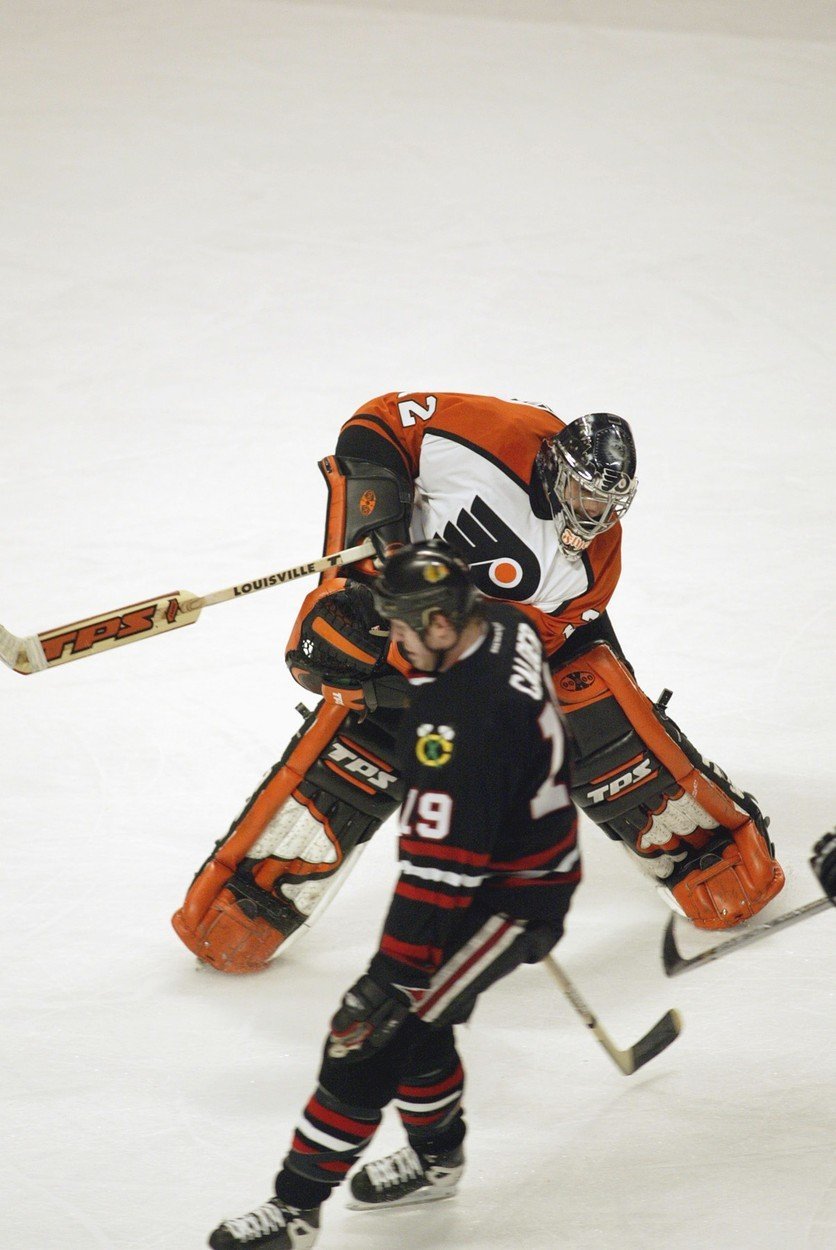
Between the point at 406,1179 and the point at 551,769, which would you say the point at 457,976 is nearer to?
the point at 551,769

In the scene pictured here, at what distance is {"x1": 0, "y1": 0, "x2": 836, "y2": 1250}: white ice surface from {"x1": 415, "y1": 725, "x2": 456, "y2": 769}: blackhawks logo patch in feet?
3.01

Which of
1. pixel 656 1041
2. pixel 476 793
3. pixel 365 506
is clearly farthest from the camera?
pixel 365 506

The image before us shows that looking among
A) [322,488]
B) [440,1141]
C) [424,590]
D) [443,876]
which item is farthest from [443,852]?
[322,488]

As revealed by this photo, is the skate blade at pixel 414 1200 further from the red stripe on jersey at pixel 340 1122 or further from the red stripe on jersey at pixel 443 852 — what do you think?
the red stripe on jersey at pixel 443 852

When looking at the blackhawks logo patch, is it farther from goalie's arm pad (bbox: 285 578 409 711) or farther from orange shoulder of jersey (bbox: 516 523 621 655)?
orange shoulder of jersey (bbox: 516 523 621 655)

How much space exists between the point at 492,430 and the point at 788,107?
513 centimetres

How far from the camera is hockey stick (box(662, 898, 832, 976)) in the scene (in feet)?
9.21

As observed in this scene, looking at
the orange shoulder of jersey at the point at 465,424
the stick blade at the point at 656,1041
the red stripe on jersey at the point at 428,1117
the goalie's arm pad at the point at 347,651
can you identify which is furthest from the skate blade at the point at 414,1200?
the orange shoulder of jersey at the point at 465,424

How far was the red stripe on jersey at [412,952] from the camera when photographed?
236cm

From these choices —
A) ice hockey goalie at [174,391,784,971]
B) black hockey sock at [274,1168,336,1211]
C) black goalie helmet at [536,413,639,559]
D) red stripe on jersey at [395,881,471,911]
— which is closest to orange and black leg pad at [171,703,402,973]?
ice hockey goalie at [174,391,784,971]

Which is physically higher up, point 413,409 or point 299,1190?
point 413,409

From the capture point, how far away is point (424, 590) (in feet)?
7.59

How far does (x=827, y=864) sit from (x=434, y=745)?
73 centimetres

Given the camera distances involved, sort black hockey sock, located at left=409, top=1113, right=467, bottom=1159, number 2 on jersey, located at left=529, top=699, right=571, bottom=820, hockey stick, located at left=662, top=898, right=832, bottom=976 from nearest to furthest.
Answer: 1. number 2 on jersey, located at left=529, top=699, right=571, bottom=820
2. black hockey sock, located at left=409, top=1113, right=467, bottom=1159
3. hockey stick, located at left=662, top=898, right=832, bottom=976
